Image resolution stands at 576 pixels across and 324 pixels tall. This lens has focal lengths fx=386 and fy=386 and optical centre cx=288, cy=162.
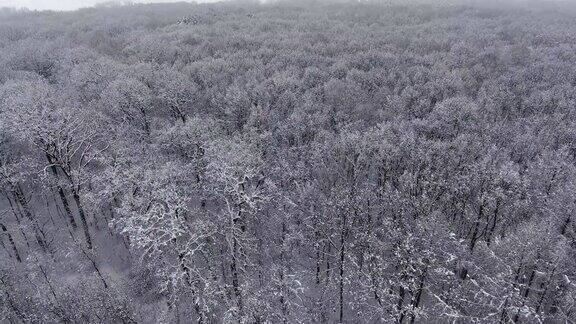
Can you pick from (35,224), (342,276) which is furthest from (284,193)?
(35,224)

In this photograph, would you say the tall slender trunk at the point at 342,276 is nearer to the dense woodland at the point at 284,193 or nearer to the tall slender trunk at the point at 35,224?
the dense woodland at the point at 284,193

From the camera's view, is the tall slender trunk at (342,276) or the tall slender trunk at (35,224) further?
the tall slender trunk at (35,224)

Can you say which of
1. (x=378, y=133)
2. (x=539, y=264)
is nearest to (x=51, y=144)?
(x=378, y=133)

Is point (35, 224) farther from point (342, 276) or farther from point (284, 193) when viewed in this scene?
point (342, 276)

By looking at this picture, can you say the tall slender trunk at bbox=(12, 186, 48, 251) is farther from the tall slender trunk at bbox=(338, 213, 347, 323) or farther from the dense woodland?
the tall slender trunk at bbox=(338, 213, 347, 323)

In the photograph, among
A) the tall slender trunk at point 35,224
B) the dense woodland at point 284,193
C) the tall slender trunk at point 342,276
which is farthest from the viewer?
the tall slender trunk at point 35,224

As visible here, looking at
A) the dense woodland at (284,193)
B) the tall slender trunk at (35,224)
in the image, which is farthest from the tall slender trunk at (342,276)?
the tall slender trunk at (35,224)

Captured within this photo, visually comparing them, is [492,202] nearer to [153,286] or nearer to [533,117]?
[533,117]

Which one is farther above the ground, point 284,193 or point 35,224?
point 284,193
